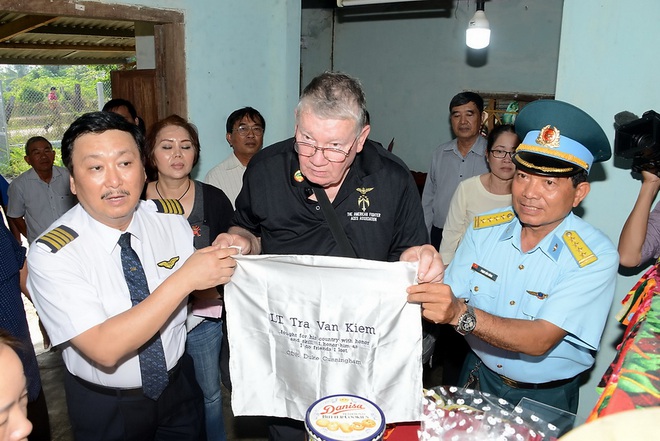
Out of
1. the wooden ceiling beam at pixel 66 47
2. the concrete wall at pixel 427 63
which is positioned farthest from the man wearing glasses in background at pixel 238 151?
the wooden ceiling beam at pixel 66 47

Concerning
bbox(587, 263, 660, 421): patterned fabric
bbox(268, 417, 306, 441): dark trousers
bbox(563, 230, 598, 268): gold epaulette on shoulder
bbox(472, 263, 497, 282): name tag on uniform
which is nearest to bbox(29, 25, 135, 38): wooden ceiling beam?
bbox(268, 417, 306, 441): dark trousers

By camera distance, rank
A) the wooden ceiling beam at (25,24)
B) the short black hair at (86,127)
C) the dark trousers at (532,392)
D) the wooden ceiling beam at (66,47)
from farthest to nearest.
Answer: the wooden ceiling beam at (66,47) → the wooden ceiling beam at (25,24) → the dark trousers at (532,392) → the short black hair at (86,127)

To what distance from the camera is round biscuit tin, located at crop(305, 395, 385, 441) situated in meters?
1.21

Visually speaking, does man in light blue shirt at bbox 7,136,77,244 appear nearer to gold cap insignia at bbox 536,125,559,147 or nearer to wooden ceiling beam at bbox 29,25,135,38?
wooden ceiling beam at bbox 29,25,135,38

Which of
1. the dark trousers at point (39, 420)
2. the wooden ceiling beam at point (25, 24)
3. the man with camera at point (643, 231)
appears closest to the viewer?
the man with camera at point (643, 231)

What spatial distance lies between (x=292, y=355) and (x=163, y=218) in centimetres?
90

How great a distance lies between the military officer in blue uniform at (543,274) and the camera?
1.93 m

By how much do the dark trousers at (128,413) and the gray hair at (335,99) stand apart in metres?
1.25

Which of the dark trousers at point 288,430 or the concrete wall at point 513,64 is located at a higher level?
the concrete wall at point 513,64

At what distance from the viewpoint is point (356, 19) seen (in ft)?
29.5

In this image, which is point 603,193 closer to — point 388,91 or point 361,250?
point 361,250

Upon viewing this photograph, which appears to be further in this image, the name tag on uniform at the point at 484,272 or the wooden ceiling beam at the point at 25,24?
the wooden ceiling beam at the point at 25,24

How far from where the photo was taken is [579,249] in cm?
204

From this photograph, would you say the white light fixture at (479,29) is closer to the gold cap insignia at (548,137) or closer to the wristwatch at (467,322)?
the gold cap insignia at (548,137)
